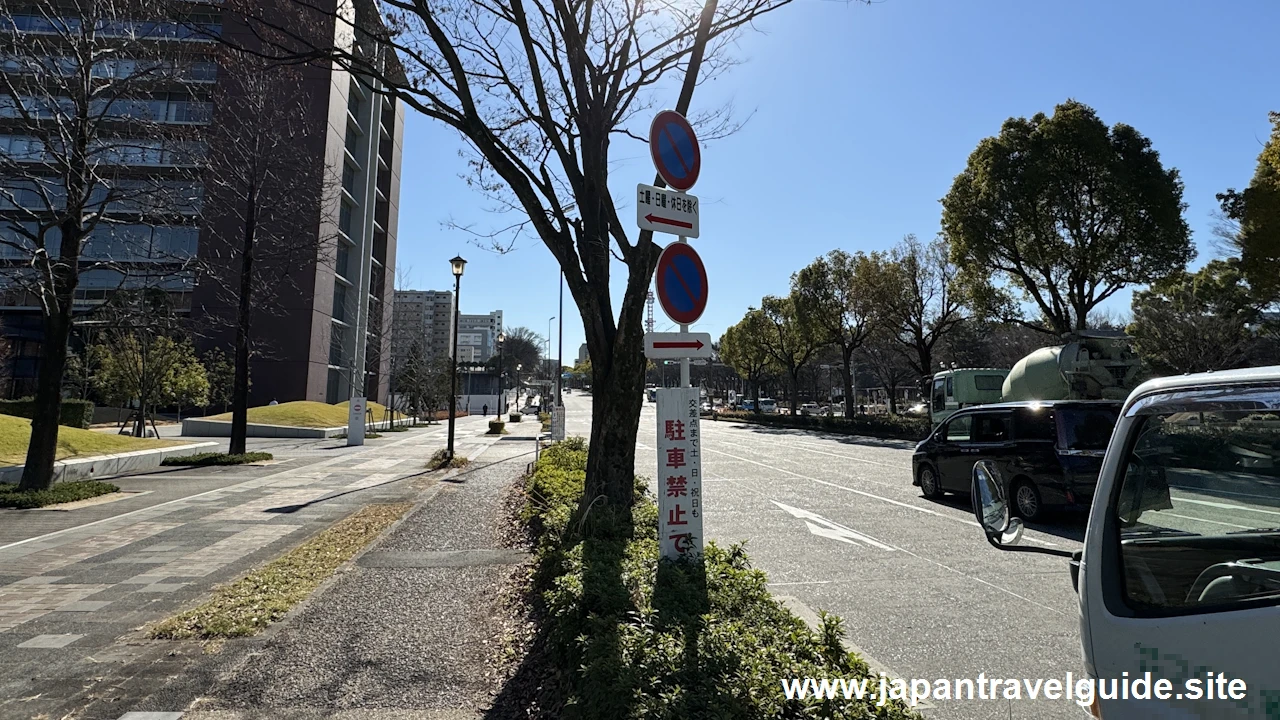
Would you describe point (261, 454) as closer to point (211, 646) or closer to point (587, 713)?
point (211, 646)

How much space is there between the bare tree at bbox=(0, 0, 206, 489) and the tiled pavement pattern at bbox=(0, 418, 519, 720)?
3.06m

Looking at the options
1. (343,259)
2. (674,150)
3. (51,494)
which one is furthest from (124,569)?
(343,259)

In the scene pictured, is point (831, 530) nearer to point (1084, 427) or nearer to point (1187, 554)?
point (1084, 427)

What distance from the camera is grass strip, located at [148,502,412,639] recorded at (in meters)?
4.66

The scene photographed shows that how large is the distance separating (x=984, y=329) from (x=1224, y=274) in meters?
24.3

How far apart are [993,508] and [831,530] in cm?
693

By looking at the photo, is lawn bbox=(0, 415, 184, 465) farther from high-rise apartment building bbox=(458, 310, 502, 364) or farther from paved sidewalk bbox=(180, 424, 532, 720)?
high-rise apartment building bbox=(458, 310, 502, 364)

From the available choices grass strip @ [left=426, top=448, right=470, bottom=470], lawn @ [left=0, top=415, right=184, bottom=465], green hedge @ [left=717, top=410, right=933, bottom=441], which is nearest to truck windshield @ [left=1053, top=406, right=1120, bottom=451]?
grass strip @ [left=426, top=448, right=470, bottom=470]

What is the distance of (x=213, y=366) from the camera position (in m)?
31.7

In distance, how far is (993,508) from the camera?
1.96 meters

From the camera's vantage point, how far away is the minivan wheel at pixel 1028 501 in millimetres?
8562

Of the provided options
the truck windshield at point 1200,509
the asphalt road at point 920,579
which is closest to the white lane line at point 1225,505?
the truck windshield at point 1200,509

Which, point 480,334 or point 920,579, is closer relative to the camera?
point 920,579

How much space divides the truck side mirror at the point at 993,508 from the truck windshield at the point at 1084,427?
25.6 ft
